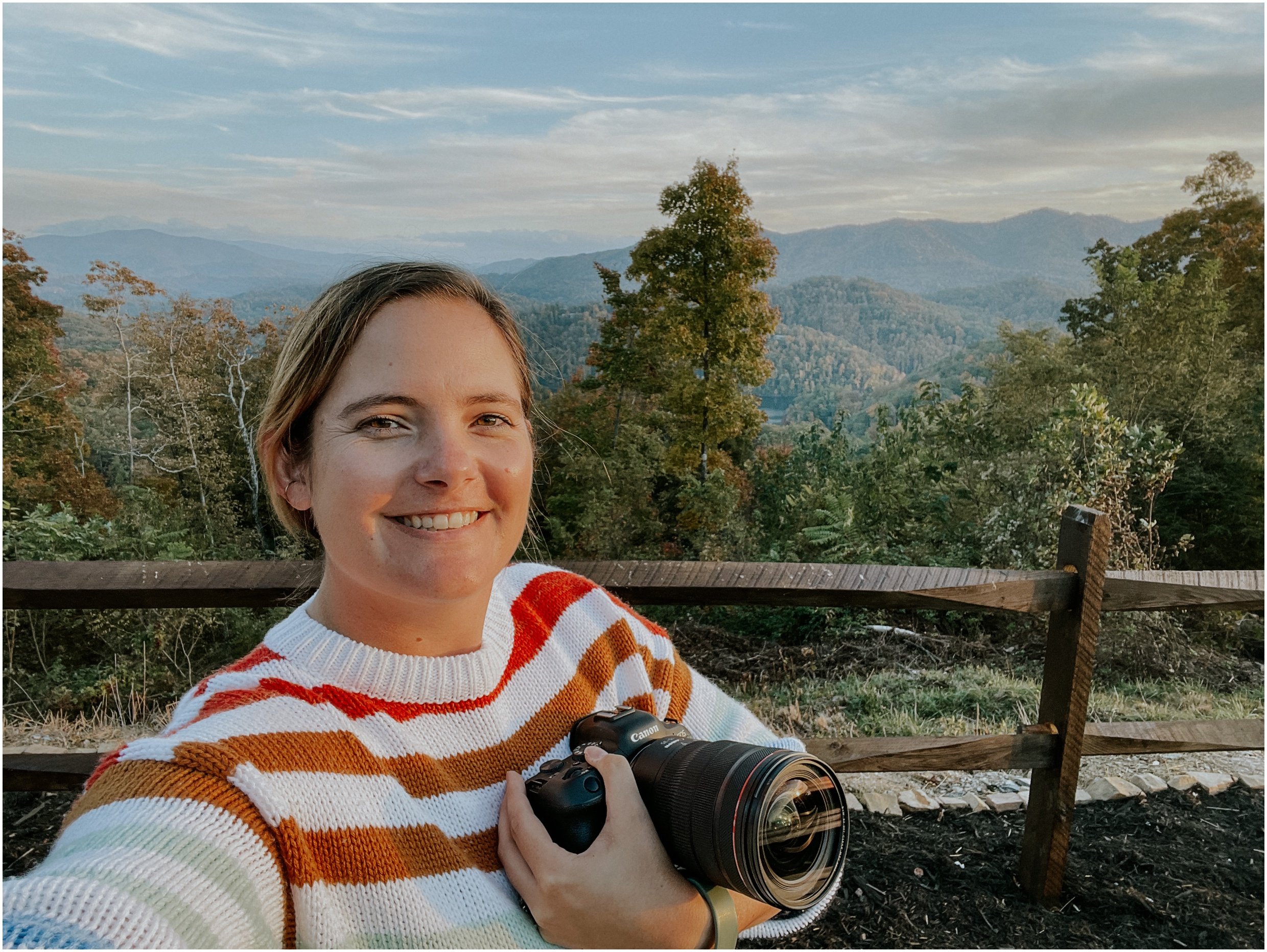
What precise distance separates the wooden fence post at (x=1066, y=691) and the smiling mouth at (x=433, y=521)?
1793mm

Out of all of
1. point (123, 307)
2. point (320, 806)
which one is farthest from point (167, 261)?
point (320, 806)

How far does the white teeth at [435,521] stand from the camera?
987mm

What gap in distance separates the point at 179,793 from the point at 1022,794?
2.83 meters

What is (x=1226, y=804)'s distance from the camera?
2945mm

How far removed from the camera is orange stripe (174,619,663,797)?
2.63 ft

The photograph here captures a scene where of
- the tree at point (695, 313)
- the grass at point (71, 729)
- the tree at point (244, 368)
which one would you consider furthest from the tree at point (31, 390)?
the tree at point (695, 313)

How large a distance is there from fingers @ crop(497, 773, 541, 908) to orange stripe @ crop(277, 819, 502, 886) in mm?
21

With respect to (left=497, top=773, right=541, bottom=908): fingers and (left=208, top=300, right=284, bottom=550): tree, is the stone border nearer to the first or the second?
(left=497, top=773, right=541, bottom=908): fingers

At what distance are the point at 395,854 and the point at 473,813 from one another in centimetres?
12

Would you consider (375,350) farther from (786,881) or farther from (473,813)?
(786,881)

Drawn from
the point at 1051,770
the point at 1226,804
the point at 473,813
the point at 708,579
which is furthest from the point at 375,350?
the point at 1226,804

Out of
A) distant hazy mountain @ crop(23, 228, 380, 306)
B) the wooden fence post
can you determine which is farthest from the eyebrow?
distant hazy mountain @ crop(23, 228, 380, 306)

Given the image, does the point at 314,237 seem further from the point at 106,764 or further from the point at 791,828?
the point at 791,828

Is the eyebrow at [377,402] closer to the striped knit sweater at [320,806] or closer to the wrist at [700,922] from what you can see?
the striped knit sweater at [320,806]
